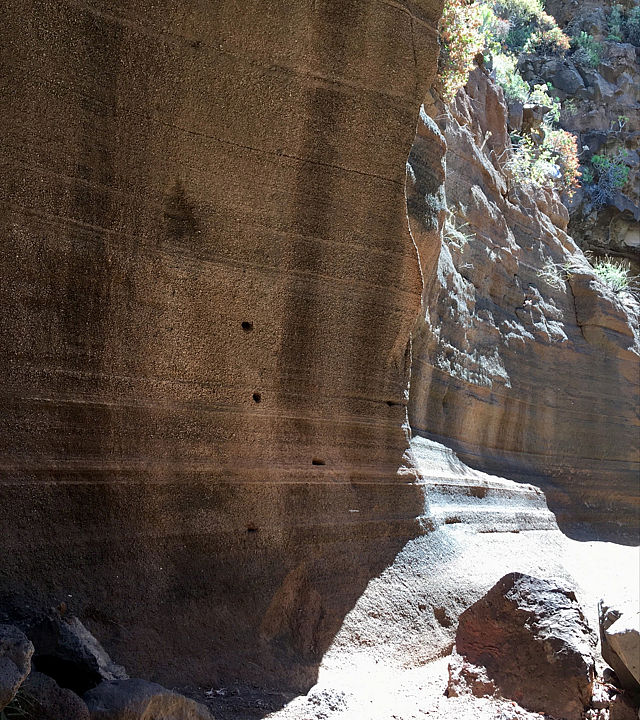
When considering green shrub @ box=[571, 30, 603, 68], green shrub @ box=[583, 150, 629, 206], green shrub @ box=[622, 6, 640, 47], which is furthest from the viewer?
green shrub @ box=[622, 6, 640, 47]

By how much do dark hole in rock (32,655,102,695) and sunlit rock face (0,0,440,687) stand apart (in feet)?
1.75

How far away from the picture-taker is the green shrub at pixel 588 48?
18062 millimetres

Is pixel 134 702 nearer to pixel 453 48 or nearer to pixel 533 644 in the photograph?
pixel 533 644

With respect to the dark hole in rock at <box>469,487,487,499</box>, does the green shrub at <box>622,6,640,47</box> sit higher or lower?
higher

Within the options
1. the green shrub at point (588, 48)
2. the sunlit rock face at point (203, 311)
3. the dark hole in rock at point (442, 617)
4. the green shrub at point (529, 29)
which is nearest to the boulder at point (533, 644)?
the dark hole in rock at point (442, 617)

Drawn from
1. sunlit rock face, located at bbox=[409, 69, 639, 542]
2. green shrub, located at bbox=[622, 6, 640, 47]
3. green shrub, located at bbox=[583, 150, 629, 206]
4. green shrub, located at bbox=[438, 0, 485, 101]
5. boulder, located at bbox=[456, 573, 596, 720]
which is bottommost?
boulder, located at bbox=[456, 573, 596, 720]

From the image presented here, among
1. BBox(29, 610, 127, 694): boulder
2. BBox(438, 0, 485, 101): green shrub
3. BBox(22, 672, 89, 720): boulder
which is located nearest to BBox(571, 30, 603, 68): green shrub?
BBox(438, 0, 485, 101): green shrub

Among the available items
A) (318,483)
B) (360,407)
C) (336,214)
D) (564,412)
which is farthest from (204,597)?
(564,412)

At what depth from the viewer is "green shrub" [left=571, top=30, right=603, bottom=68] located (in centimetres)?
1806

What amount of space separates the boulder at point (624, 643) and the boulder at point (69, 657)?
9.25 ft

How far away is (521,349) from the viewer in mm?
9586

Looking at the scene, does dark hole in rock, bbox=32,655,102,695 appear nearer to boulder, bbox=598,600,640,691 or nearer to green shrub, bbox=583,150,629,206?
boulder, bbox=598,600,640,691

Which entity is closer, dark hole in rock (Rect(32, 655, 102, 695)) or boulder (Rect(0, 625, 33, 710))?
boulder (Rect(0, 625, 33, 710))

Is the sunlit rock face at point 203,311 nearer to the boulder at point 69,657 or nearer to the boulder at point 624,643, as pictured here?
the boulder at point 69,657
